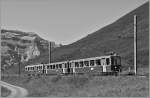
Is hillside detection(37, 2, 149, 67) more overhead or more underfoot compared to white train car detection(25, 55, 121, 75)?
more overhead

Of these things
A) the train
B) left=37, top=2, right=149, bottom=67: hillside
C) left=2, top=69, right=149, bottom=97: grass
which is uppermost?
left=37, top=2, right=149, bottom=67: hillside

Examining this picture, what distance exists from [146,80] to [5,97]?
54.5 feet

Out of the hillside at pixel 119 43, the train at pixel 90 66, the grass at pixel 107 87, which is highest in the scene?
the hillside at pixel 119 43

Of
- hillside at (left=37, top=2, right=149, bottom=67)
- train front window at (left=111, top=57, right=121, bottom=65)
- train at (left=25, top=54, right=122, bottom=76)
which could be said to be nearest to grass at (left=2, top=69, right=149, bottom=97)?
train at (left=25, top=54, right=122, bottom=76)

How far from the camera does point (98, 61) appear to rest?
159 feet

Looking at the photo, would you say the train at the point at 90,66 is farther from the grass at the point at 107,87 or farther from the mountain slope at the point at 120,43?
the mountain slope at the point at 120,43

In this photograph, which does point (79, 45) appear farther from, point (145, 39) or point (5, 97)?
point (5, 97)

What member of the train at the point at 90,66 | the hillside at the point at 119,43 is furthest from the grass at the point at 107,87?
the hillside at the point at 119,43

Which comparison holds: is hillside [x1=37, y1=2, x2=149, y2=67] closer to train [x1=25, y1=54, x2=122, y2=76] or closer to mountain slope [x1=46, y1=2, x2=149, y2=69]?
mountain slope [x1=46, y1=2, x2=149, y2=69]

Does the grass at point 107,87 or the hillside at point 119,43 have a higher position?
the hillside at point 119,43

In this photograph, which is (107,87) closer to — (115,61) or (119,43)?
(115,61)

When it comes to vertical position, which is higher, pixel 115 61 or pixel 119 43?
pixel 119 43

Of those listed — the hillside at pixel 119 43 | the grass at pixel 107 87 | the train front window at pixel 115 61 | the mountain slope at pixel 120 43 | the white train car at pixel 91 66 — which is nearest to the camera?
the grass at pixel 107 87

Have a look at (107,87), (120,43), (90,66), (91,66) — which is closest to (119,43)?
(120,43)
